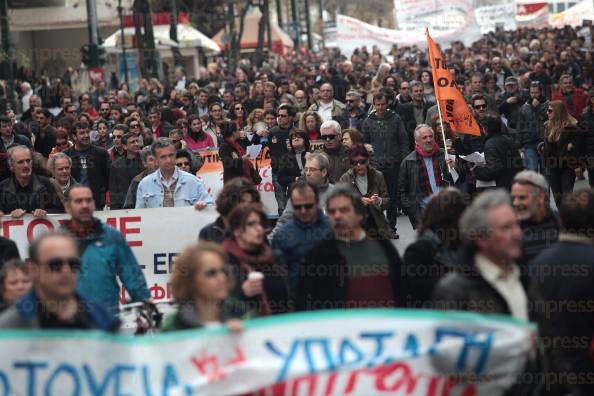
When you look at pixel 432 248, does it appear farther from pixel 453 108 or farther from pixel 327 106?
pixel 327 106

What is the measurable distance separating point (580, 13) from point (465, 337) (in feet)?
154

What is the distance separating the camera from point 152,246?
11695 mm

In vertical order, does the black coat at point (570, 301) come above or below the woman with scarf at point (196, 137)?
below

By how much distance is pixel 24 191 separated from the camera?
38.9 ft

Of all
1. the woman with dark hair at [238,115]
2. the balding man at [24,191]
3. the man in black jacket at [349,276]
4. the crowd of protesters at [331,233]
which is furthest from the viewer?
the woman with dark hair at [238,115]

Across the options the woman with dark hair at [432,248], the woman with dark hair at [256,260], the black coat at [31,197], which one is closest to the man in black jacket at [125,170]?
the black coat at [31,197]

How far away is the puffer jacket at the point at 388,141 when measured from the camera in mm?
16406

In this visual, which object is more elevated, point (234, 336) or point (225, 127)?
point (225, 127)

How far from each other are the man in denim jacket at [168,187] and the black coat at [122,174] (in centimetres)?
242

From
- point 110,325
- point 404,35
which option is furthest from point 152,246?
point 404,35

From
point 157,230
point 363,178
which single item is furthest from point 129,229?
point 363,178

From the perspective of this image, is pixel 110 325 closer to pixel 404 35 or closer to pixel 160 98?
pixel 160 98

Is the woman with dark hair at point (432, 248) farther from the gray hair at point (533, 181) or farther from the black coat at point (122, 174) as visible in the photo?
the black coat at point (122, 174)

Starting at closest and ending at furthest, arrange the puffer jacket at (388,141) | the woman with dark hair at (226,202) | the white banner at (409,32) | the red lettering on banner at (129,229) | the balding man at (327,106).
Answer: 1. the woman with dark hair at (226,202)
2. the red lettering on banner at (129,229)
3. the puffer jacket at (388,141)
4. the balding man at (327,106)
5. the white banner at (409,32)
